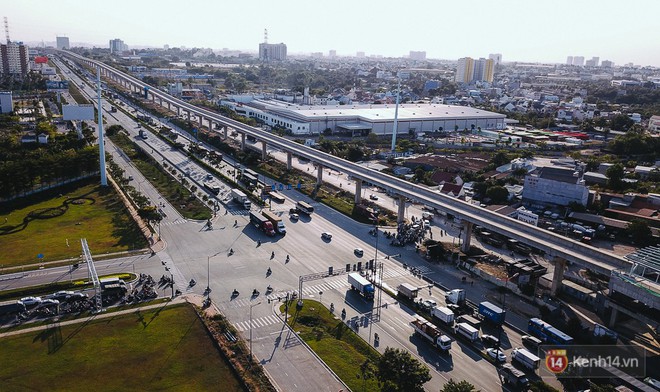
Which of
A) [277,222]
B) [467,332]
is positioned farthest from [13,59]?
[467,332]

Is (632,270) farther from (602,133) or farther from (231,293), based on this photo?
(602,133)

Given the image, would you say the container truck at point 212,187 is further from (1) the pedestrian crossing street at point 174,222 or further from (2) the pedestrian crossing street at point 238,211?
(1) the pedestrian crossing street at point 174,222

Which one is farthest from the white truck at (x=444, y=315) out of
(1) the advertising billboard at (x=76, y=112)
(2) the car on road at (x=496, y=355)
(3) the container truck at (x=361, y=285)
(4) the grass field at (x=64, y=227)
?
(1) the advertising billboard at (x=76, y=112)

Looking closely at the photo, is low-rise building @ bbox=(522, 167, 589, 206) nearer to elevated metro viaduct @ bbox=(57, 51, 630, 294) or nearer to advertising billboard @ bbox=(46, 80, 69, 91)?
elevated metro viaduct @ bbox=(57, 51, 630, 294)

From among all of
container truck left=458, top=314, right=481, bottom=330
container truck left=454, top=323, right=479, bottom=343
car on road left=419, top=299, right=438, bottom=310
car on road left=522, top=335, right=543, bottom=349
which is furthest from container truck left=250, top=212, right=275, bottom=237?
car on road left=522, top=335, right=543, bottom=349

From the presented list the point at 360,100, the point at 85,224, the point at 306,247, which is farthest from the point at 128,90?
the point at 306,247

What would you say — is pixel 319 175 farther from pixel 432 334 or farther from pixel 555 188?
pixel 432 334
